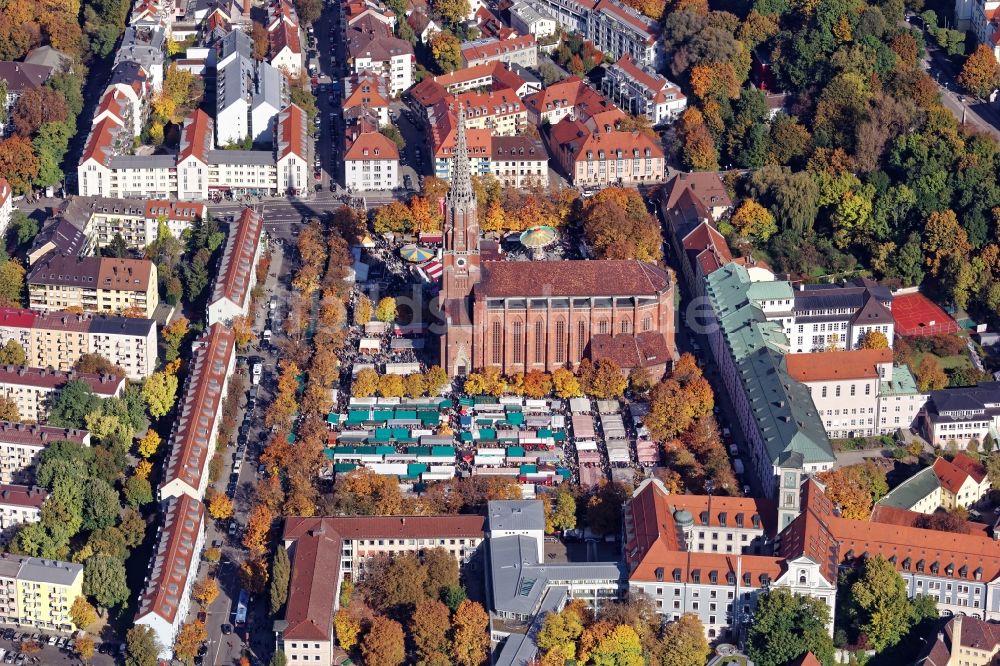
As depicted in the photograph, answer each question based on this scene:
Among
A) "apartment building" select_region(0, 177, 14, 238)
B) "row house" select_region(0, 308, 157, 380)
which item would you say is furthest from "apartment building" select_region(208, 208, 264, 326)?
"apartment building" select_region(0, 177, 14, 238)

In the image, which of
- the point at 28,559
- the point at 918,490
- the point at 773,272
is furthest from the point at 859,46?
the point at 28,559

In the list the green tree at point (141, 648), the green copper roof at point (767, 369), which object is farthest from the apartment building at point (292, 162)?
the green tree at point (141, 648)

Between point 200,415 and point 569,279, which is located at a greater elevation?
point 569,279

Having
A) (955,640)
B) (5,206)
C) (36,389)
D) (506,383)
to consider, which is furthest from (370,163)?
(955,640)

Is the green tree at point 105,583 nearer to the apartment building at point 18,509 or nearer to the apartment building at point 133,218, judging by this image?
the apartment building at point 18,509

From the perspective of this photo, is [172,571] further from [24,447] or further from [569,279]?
[569,279]

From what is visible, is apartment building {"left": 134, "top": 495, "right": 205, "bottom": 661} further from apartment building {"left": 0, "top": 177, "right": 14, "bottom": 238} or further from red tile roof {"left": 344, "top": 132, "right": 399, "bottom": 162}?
red tile roof {"left": 344, "top": 132, "right": 399, "bottom": 162}
